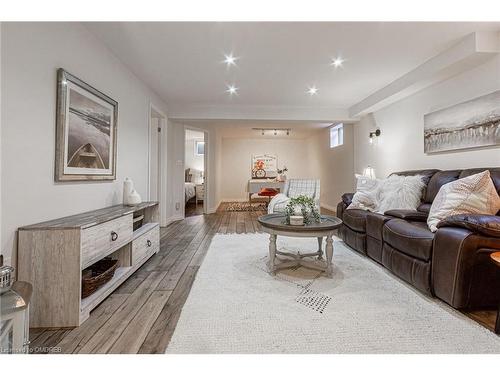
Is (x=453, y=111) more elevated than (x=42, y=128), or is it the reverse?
(x=453, y=111)

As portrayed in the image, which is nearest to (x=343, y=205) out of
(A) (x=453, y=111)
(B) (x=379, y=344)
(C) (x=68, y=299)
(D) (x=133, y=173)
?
(A) (x=453, y=111)

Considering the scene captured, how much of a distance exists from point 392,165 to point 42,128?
4.53 m

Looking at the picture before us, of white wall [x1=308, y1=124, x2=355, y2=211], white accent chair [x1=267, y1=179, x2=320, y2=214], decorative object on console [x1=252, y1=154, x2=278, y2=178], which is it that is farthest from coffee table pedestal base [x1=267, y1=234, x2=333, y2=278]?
decorative object on console [x1=252, y1=154, x2=278, y2=178]

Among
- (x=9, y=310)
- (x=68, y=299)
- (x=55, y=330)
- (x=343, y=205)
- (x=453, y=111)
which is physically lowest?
(x=55, y=330)

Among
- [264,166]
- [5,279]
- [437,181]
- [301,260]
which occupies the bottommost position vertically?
[301,260]

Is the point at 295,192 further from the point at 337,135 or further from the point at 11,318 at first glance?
the point at 11,318

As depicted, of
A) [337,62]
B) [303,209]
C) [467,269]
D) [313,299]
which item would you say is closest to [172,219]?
[303,209]

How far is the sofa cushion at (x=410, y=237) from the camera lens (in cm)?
195

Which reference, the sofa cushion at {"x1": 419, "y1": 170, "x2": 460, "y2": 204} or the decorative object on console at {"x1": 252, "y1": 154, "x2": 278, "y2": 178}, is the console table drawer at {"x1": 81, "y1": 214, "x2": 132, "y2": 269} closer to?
the sofa cushion at {"x1": 419, "y1": 170, "x2": 460, "y2": 204}

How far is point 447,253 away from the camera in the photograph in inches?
69.4

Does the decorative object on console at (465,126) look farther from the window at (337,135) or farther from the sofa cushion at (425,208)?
the window at (337,135)

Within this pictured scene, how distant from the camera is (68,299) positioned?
1.60m

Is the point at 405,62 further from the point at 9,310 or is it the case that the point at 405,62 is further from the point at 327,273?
the point at 9,310

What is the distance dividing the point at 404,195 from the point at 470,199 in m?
0.84
